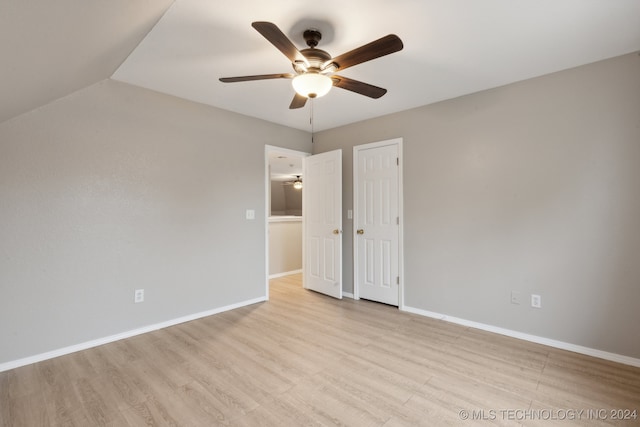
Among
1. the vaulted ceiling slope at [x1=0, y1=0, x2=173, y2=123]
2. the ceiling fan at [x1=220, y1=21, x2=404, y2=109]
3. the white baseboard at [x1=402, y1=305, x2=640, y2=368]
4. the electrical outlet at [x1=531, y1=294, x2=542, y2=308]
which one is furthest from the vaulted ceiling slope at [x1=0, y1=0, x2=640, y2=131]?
the white baseboard at [x1=402, y1=305, x2=640, y2=368]

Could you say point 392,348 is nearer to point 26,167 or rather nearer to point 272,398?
point 272,398

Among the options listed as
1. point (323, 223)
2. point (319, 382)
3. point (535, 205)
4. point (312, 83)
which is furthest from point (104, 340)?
point (535, 205)

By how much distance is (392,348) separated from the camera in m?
2.62

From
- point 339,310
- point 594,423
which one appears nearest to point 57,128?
point 339,310

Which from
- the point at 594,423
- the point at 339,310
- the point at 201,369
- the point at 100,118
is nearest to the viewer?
the point at 594,423

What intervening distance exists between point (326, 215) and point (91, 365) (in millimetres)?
2950

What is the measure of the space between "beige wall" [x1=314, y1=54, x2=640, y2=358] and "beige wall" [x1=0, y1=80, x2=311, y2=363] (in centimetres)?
220

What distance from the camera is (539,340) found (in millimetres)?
2715

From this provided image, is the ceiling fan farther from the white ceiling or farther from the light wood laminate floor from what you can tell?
the light wood laminate floor

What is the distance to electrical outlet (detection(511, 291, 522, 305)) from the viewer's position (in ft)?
9.28

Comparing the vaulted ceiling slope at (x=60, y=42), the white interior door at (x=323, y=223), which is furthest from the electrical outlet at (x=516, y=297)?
the vaulted ceiling slope at (x=60, y=42)

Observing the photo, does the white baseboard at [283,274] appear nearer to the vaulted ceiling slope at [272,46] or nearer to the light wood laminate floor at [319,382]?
the light wood laminate floor at [319,382]

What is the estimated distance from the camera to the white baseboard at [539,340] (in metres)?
2.35

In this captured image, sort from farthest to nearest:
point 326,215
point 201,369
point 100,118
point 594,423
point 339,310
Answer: point 326,215, point 339,310, point 100,118, point 201,369, point 594,423
